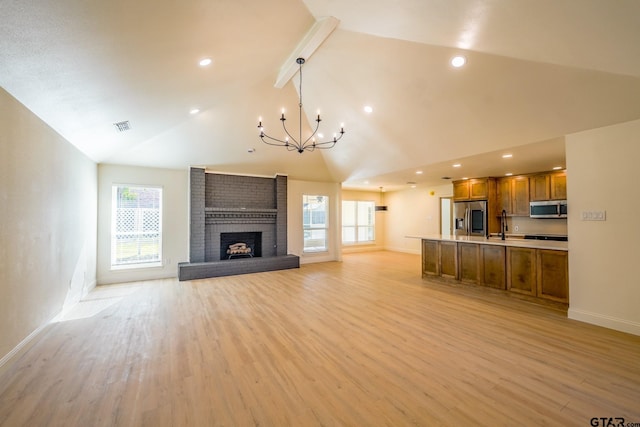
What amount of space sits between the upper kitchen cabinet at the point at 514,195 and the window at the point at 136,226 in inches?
324

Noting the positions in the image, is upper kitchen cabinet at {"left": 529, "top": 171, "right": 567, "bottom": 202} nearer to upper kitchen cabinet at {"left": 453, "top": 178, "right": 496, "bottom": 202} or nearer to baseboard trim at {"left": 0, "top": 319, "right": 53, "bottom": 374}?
upper kitchen cabinet at {"left": 453, "top": 178, "right": 496, "bottom": 202}

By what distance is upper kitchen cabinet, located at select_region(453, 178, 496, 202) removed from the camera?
A: 663 centimetres

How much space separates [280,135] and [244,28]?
3.60m

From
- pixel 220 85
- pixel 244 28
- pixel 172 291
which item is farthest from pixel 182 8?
pixel 172 291

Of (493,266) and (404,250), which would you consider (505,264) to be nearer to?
(493,266)

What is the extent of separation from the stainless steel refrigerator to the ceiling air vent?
7554mm

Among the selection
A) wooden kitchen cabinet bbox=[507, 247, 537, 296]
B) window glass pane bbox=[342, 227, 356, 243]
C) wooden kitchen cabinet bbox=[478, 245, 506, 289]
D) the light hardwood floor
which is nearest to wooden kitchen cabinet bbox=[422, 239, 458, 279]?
wooden kitchen cabinet bbox=[478, 245, 506, 289]

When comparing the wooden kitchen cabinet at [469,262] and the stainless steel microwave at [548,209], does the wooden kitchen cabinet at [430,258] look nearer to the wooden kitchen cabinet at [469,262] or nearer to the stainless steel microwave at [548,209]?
the wooden kitchen cabinet at [469,262]

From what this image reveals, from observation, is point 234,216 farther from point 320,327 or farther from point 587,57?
point 587,57

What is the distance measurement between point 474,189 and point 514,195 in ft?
2.89

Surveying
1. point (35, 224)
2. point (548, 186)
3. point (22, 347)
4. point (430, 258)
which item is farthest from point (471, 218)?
point (22, 347)

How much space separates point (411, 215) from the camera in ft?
32.6

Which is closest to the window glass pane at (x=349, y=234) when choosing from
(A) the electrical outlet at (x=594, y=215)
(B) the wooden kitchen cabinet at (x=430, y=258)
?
(B) the wooden kitchen cabinet at (x=430, y=258)

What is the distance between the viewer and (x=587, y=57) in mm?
2406
